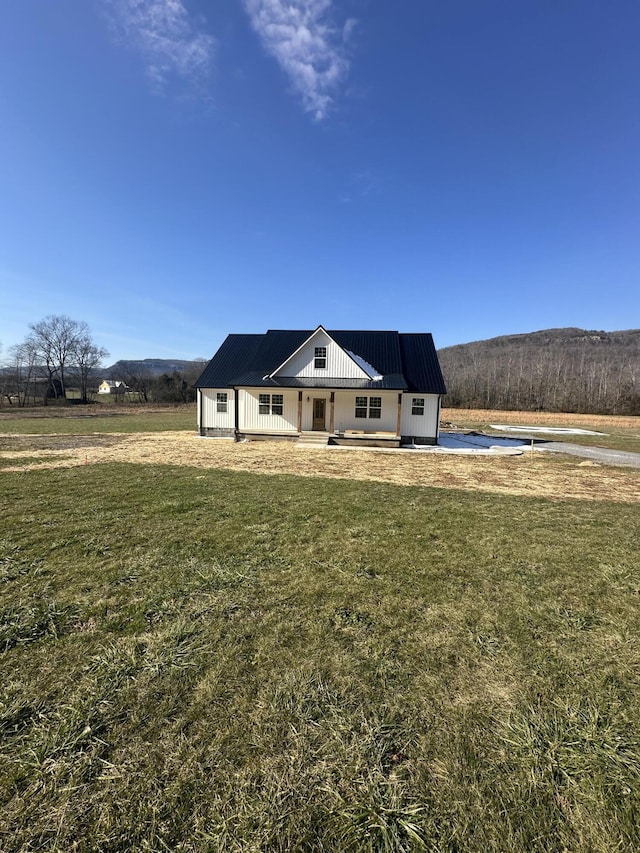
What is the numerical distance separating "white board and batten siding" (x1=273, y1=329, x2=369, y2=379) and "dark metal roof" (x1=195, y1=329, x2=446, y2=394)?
40 centimetres

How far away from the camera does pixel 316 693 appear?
258cm

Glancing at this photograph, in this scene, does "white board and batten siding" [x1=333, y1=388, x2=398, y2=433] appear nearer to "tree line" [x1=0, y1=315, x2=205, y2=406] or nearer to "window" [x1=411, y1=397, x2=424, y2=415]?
"window" [x1=411, y1=397, x2=424, y2=415]

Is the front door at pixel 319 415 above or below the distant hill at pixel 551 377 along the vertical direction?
below

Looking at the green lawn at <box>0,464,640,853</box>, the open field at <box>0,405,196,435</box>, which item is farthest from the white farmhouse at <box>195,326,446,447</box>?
the green lawn at <box>0,464,640,853</box>

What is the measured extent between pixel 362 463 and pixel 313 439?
544 centimetres

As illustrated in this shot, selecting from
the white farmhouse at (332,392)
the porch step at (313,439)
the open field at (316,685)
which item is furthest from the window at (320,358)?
the open field at (316,685)

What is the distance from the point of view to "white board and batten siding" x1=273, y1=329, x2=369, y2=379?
60.7 feet

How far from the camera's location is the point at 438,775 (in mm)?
2016

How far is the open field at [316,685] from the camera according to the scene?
1.80 m

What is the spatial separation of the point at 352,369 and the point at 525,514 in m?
12.6

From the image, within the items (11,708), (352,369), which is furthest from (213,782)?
(352,369)

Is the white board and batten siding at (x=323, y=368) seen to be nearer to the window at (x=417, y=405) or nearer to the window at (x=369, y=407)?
the window at (x=369, y=407)

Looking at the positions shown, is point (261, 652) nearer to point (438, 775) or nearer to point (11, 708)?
point (438, 775)

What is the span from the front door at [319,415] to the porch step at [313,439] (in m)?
1.84
